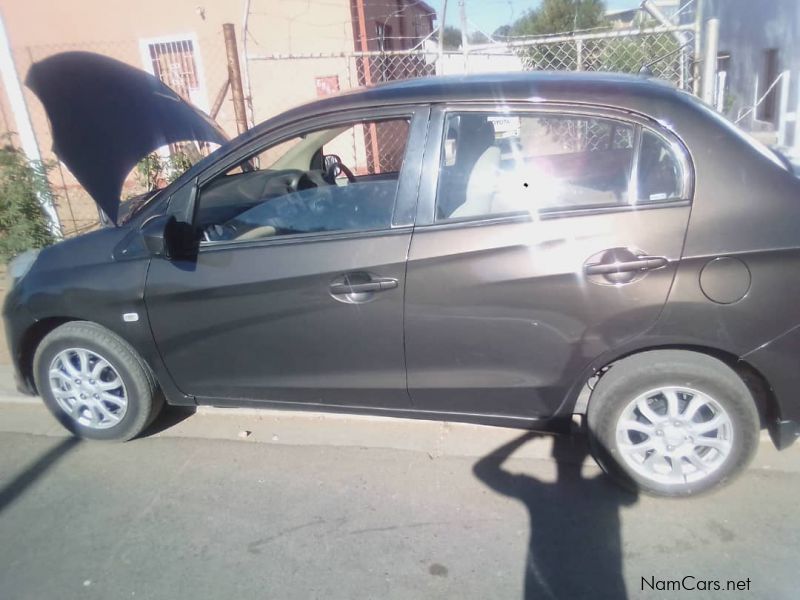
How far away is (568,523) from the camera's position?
9.09 ft

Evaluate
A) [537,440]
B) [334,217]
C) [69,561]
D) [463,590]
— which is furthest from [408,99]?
[69,561]

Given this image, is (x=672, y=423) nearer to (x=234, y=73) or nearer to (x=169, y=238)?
(x=169, y=238)

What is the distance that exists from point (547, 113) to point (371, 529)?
1.98 meters

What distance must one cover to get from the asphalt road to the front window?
124 centimetres

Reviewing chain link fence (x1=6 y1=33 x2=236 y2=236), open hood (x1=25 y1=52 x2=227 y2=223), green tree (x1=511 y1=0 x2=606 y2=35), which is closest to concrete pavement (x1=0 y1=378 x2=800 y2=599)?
open hood (x1=25 y1=52 x2=227 y2=223)

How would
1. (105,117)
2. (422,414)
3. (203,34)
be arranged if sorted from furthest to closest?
(203,34) < (105,117) < (422,414)

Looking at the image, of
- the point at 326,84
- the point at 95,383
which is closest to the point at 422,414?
the point at 95,383

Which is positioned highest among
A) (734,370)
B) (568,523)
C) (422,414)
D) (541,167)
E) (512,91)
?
(512,91)

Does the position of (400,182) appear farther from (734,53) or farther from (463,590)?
(734,53)

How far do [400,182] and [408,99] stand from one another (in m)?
0.38

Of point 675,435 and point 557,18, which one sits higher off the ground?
point 557,18

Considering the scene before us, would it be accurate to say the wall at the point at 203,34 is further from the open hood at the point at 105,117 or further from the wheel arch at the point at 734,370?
the wheel arch at the point at 734,370

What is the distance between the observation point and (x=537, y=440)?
11.2 feet

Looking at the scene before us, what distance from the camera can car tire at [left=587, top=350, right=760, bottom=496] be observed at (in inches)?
105
